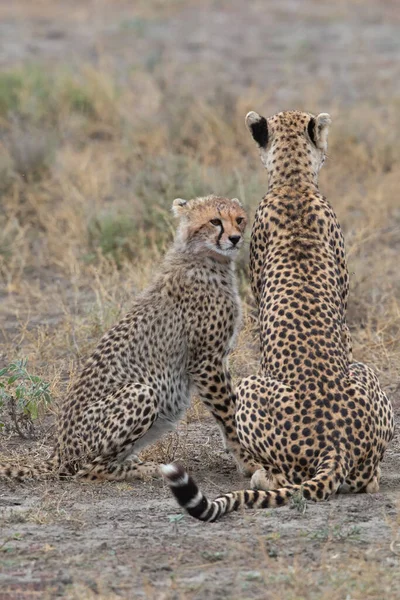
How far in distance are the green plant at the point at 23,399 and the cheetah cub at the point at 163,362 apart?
0.31 meters

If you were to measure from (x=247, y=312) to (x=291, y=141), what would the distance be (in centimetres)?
193

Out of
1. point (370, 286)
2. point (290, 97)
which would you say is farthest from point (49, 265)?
point (290, 97)

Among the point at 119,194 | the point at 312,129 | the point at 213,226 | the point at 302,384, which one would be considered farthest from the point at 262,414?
the point at 119,194

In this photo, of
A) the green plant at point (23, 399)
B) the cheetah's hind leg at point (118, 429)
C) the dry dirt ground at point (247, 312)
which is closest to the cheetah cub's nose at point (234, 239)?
the cheetah's hind leg at point (118, 429)

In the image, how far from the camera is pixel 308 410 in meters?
5.01

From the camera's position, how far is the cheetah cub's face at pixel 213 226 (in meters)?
5.85

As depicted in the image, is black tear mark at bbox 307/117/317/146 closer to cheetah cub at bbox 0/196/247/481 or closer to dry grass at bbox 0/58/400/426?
cheetah cub at bbox 0/196/247/481

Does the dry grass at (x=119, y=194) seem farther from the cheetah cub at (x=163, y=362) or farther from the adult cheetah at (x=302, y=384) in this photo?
the adult cheetah at (x=302, y=384)

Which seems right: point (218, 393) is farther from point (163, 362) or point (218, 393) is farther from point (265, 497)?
point (265, 497)

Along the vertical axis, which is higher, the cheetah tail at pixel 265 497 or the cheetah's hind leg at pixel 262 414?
the cheetah's hind leg at pixel 262 414

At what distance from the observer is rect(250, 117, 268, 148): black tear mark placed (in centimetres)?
591

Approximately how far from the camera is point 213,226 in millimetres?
5895

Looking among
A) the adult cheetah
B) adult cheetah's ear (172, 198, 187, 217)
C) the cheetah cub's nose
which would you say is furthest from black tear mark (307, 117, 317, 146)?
adult cheetah's ear (172, 198, 187, 217)

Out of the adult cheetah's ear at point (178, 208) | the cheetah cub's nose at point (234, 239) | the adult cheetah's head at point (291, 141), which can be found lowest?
the cheetah cub's nose at point (234, 239)
